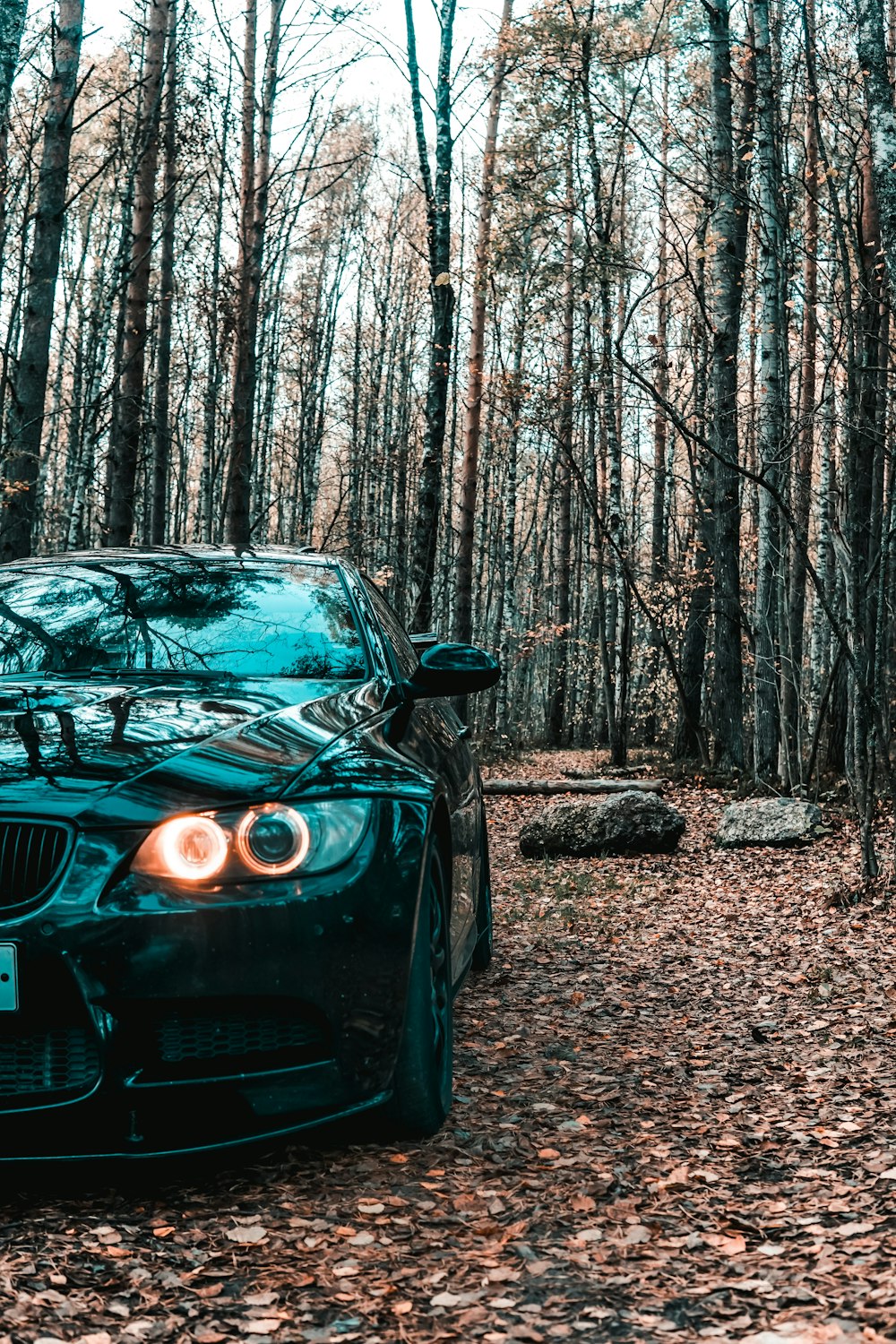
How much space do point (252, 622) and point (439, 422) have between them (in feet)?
42.1

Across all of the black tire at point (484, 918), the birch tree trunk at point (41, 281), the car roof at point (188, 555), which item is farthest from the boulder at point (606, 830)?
the car roof at point (188, 555)

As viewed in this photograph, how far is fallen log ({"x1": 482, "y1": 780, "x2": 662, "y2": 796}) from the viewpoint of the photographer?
13.0 metres

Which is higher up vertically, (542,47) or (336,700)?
(542,47)

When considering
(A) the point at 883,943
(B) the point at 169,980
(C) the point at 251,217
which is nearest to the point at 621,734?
(C) the point at 251,217

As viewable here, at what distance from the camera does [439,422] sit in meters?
16.4

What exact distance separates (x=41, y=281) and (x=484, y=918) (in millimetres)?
7661

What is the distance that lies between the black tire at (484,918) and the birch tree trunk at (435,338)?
35.2ft

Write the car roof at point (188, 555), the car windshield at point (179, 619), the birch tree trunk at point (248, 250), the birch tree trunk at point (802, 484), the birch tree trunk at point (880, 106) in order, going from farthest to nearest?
1. the birch tree trunk at point (248, 250)
2. the birch tree trunk at point (802, 484)
3. the birch tree trunk at point (880, 106)
4. the car roof at point (188, 555)
5. the car windshield at point (179, 619)

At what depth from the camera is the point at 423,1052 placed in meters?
2.92

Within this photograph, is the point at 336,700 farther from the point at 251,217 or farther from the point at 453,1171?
the point at 251,217

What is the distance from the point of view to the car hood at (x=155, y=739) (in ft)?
8.93

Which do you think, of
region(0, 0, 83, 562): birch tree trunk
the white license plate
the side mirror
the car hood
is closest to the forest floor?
the white license plate

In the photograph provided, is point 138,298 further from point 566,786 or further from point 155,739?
point 155,739

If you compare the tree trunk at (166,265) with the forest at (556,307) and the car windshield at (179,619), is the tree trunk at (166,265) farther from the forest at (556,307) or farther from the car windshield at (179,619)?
the car windshield at (179,619)
